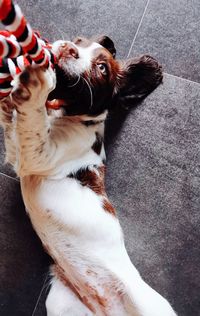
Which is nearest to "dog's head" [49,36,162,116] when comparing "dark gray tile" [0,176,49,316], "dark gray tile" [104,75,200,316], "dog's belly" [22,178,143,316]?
"dark gray tile" [104,75,200,316]

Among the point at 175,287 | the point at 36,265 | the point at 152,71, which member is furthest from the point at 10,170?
the point at 175,287

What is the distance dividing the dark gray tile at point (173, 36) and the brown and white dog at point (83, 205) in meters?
0.56

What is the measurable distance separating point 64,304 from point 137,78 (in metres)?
1.45

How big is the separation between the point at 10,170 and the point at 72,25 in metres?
1.08

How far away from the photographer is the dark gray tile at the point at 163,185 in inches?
122

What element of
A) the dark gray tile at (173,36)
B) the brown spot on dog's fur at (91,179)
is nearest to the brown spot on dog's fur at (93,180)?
the brown spot on dog's fur at (91,179)

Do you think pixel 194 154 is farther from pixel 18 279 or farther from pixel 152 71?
pixel 18 279

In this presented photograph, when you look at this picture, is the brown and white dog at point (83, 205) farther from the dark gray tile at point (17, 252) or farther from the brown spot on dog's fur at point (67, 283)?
the dark gray tile at point (17, 252)

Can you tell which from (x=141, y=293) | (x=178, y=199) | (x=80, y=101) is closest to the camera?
(x=80, y=101)

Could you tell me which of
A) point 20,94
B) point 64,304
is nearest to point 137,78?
point 20,94

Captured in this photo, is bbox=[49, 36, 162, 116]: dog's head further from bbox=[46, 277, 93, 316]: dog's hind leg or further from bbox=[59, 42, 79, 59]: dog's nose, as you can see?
bbox=[46, 277, 93, 316]: dog's hind leg

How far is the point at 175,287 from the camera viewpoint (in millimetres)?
3090

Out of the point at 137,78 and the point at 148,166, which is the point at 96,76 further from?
the point at 148,166

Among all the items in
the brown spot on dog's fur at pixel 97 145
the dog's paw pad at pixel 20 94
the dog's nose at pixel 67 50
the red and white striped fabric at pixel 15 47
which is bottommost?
the brown spot on dog's fur at pixel 97 145
